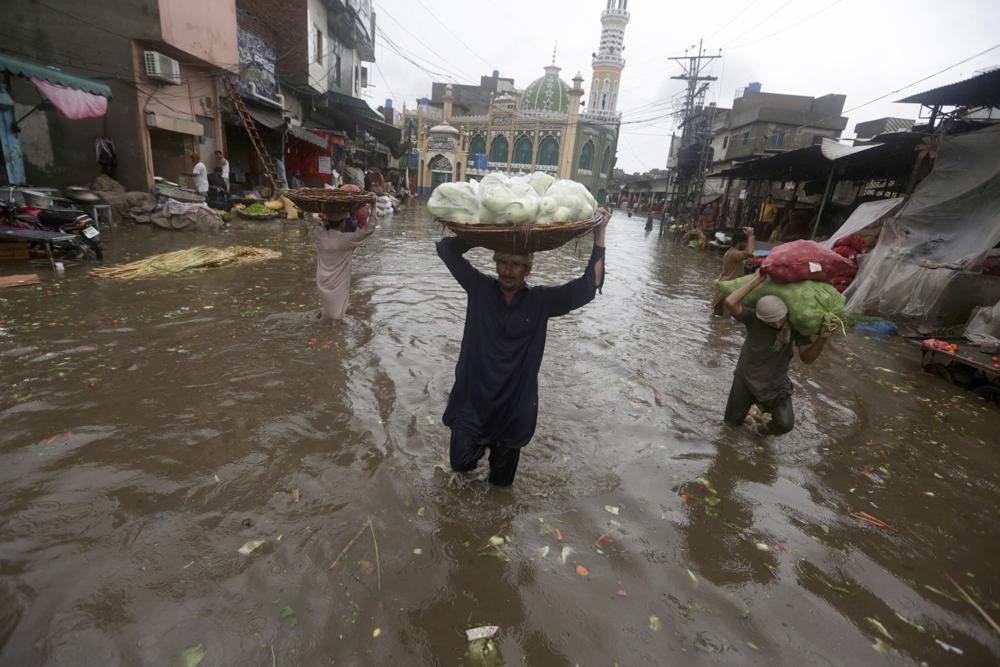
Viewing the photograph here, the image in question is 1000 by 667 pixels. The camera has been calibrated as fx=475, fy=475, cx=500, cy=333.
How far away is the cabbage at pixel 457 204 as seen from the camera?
2.55 metres

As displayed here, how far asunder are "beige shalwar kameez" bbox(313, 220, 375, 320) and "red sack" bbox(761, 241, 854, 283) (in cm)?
428

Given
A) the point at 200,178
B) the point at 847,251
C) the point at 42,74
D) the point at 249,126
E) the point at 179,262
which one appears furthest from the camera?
the point at 249,126

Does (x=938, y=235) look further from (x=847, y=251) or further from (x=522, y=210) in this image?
(x=522, y=210)

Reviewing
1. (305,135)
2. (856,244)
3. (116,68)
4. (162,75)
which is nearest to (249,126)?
(305,135)

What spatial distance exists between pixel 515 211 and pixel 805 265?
2436 mm

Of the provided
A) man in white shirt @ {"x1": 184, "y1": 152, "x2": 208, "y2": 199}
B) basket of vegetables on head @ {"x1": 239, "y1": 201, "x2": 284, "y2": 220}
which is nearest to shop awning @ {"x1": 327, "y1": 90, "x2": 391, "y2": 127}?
basket of vegetables on head @ {"x1": 239, "y1": 201, "x2": 284, "y2": 220}

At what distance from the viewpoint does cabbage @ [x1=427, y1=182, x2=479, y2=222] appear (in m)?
2.55

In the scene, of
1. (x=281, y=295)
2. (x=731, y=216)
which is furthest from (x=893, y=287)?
(x=731, y=216)

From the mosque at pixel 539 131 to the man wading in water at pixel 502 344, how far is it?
44.3 metres

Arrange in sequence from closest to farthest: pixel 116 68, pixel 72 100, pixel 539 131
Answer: pixel 72 100 → pixel 116 68 → pixel 539 131

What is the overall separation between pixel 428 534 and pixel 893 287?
33.7 ft

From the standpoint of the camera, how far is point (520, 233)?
7.93 ft

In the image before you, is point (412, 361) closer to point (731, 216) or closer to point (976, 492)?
point (976, 492)

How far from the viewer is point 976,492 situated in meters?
3.79
